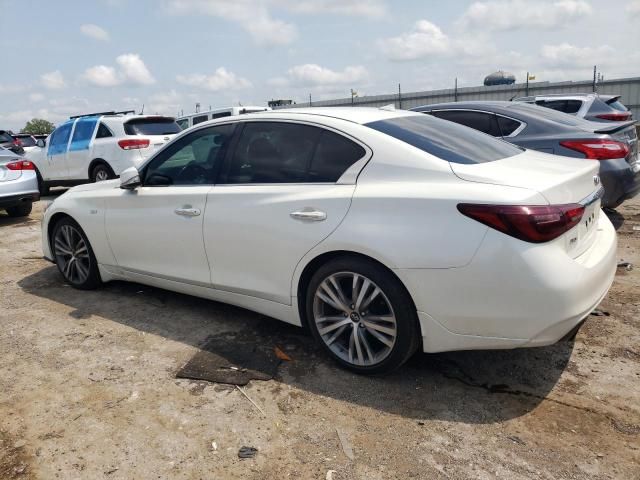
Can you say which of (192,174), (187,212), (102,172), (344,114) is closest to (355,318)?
(344,114)

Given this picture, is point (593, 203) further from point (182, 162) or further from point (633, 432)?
point (182, 162)

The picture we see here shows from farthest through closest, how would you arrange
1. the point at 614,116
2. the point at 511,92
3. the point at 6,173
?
the point at 511,92
the point at 614,116
the point at 6,173

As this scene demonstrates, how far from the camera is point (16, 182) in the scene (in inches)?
329

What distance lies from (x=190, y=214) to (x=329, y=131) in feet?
3.97

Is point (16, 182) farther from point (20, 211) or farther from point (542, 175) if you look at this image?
point (542, 175)

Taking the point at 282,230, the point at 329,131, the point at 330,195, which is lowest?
the point at 282,230

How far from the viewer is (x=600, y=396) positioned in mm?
2893

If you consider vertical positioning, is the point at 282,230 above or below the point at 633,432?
above

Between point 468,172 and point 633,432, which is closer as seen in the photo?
point 633,432

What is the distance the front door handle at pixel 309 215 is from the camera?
310 centimetres

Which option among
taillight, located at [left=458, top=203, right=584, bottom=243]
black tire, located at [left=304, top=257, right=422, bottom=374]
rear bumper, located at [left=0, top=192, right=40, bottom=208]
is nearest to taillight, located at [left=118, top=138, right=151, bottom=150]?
rear bumper, located at [left=0, top=192, right=40, bottom=208]

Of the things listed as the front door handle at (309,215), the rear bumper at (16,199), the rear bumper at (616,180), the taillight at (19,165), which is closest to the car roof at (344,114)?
the front door handle at (309,215)

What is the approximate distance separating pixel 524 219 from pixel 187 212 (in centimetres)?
232

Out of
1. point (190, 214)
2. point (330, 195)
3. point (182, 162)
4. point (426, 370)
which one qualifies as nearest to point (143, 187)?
point (182, 162)
